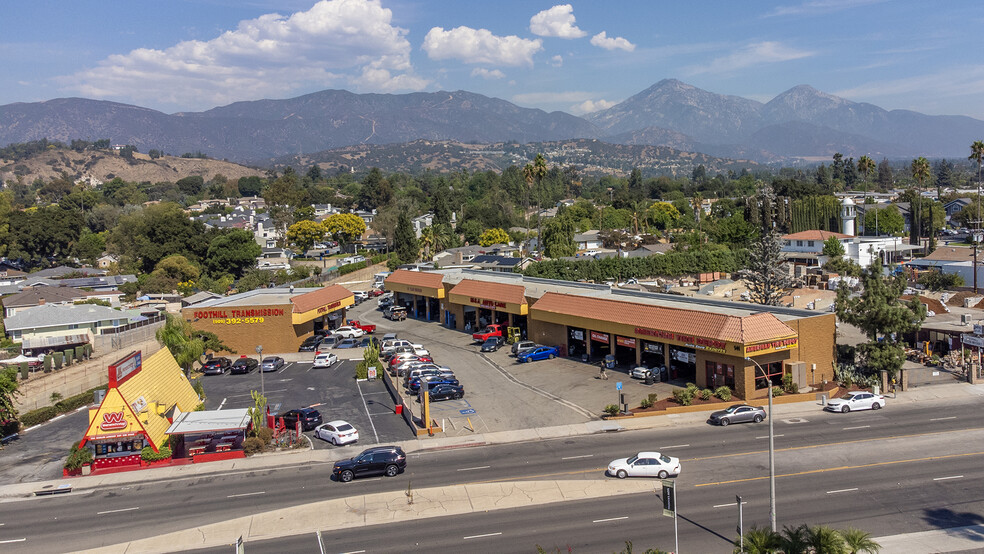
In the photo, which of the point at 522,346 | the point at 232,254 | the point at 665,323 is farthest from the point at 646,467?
the point at 232,254

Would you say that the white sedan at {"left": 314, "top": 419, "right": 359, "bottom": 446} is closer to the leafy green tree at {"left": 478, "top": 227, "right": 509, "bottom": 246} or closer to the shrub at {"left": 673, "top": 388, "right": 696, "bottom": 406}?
the shrub at {"left": 673, "top": 388, "right": 696, "bottom": 406}

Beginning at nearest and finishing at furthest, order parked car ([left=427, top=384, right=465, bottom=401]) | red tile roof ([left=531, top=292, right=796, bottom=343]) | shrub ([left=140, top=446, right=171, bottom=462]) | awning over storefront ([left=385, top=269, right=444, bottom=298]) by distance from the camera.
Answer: shrub ([left=140, top=446, right=171, bottom=462]) < red tile roof ([left=531, top=292, right=796, bottom=343]) < parked car ([left=427, top=384, right=465, bottom=401]) < awning over storefront ([left=385, top=269, right=444, bottom=298])

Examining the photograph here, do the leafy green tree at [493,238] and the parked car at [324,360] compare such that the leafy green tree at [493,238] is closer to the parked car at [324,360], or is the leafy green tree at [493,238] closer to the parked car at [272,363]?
the parked car at [324,360]

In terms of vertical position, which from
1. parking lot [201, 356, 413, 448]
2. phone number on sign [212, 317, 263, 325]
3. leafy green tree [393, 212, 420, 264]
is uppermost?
leafy green tree [393, 212, 420, 264]

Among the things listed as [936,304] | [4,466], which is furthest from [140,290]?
[936,304]

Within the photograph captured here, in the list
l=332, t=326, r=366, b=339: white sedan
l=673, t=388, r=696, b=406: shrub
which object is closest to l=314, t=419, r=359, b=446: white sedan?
l=673, t=388, r=696, b=406: shrub

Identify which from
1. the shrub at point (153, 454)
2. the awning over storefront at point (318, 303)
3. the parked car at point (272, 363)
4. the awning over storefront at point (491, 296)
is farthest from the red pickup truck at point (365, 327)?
the shrub at point (153, 454)

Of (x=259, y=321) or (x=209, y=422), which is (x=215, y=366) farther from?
(x=209, y=422)
